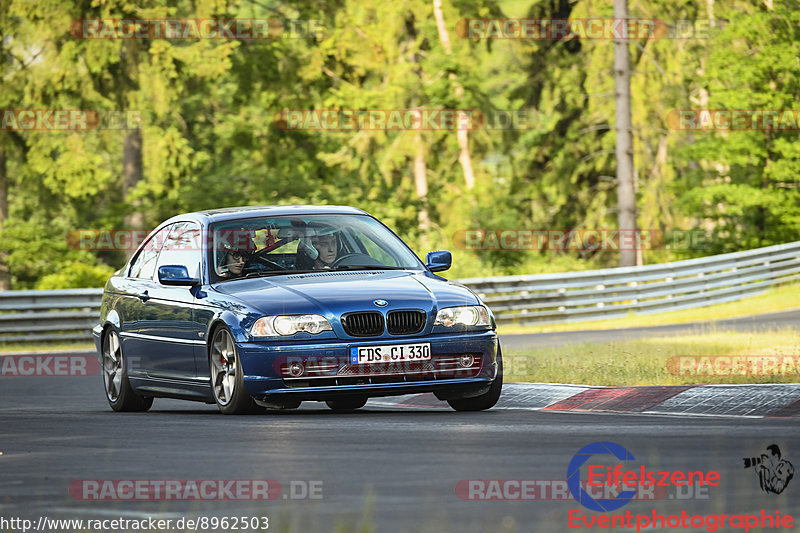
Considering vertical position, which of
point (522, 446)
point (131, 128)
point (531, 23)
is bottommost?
point (522, 446)

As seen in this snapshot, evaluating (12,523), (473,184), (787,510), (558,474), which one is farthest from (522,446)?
(473,184)

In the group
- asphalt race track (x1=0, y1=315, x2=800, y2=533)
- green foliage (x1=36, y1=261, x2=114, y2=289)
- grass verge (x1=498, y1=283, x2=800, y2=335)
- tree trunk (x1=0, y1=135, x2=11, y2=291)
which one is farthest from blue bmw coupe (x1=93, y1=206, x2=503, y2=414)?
tree trunk (x1=0, y1=135, x2=11, y2=291)

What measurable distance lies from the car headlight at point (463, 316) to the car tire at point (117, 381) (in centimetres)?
319

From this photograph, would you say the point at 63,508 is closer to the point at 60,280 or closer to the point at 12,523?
the point at 12,523

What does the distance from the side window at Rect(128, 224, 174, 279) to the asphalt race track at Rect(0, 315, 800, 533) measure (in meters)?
1.44

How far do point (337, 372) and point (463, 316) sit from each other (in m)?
1.07

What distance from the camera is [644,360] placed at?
55.3 ft

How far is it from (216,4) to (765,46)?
14187 millimetres

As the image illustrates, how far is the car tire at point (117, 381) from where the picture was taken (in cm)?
1383

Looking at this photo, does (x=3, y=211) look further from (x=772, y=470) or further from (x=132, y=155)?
(x=772, y=470)

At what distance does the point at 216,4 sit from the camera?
43.3 meters

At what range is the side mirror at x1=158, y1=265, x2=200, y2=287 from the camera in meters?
12.7

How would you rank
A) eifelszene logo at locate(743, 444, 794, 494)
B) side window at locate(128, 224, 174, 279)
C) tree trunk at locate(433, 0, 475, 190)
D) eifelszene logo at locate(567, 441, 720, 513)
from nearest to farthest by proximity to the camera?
eifelszene logo at locate(567, 441, 720, 513), eifelszene logo at locate(743, 444, 794, 494), side window at locate(128, 224, 174, 279), tree trunk at locate(433, 0, 475, 190)

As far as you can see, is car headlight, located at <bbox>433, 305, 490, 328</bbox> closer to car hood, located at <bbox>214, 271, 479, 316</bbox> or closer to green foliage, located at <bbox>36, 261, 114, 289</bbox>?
car hood, located at <bbox>214, 271, 479, 316</bbox>
